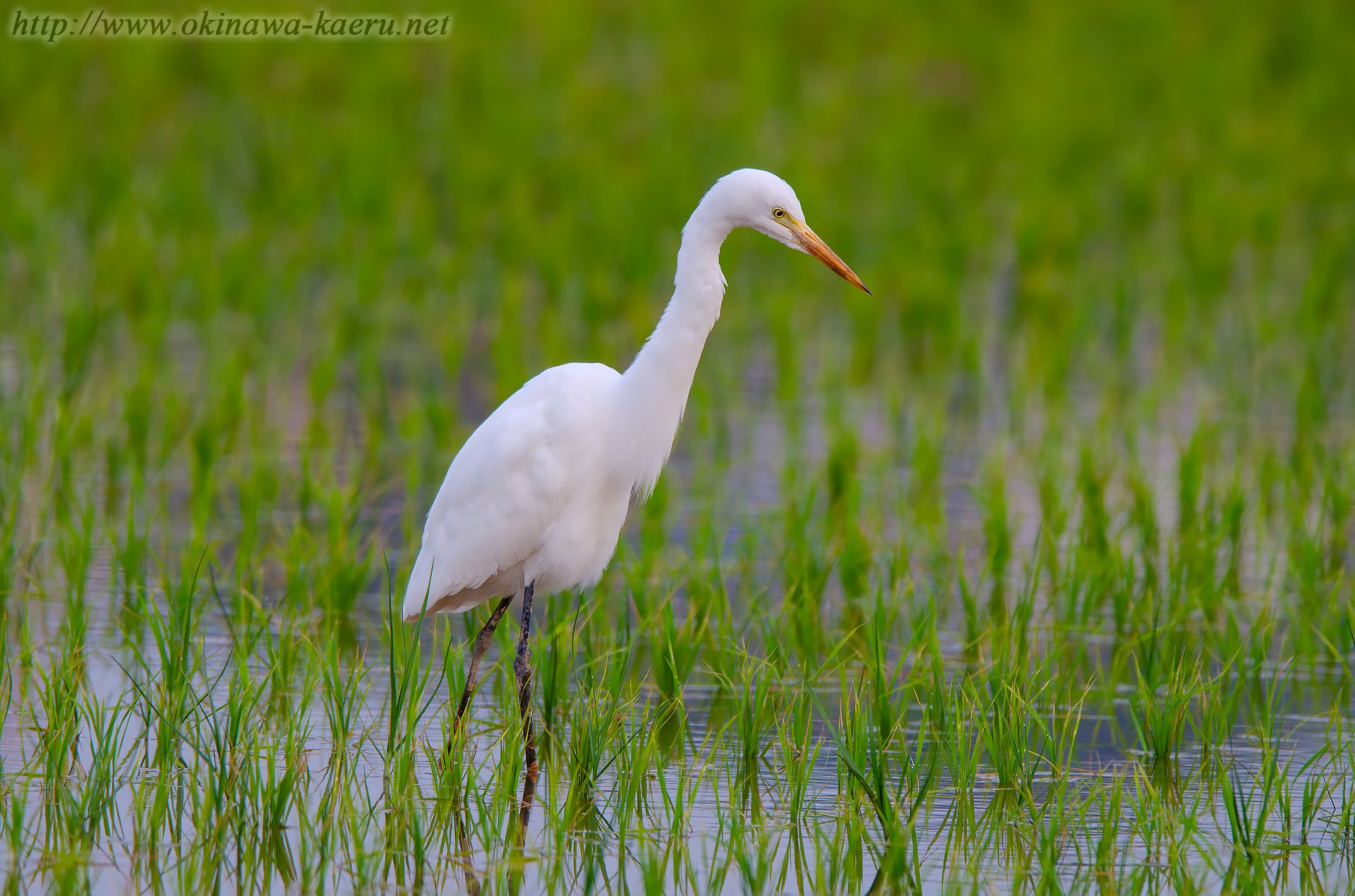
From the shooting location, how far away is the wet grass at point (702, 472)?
12.2 ft

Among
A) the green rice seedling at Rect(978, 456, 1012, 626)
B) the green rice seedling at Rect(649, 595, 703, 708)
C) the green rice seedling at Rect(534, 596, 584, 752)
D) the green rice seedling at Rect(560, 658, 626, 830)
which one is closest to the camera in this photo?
the green rice seedling at Rect(560, 658, 626, 830)

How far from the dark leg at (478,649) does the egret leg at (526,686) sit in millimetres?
105

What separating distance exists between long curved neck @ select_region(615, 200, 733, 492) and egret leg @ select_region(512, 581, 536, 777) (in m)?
0.42

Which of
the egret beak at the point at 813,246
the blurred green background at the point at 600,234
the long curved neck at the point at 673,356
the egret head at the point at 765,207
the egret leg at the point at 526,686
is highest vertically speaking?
the blurred green background at the point at 600,234

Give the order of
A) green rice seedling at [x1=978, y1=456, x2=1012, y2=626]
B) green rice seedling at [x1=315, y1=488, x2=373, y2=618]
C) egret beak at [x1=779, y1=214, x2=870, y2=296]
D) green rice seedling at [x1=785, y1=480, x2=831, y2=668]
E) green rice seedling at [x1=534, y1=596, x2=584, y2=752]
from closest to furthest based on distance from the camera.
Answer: egret beak at [x1=779, y1=214, x2=870, y2=296] → green rice seedling at [x1=534, y1=596, x2=584, y2=752] → green rice seedling at [x1=785, y1=480, x2=831, y2=668] → green rice seedling at [x1=315, y1=488, x2=373, y2=618] → green rice seedling at [x1=978, y1=456, x2=1012, y2=626]

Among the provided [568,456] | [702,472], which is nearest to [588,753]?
[568,456]

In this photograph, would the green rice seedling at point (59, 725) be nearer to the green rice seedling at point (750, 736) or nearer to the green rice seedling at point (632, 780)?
the green rice seedling at point (632, 780)

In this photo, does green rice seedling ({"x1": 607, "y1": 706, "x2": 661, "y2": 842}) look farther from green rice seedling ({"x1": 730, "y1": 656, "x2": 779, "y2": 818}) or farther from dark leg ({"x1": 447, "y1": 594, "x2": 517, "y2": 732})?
dark leg ({"x1": 447, "y1": 594, "x2": 517, "y2": 732})

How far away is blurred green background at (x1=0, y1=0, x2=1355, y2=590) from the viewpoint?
6945 mm

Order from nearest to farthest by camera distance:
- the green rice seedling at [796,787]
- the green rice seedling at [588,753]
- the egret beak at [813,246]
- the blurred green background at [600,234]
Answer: the green rice seedling at [796,787]
the green rice seedling at [588,753]
the egret beak at [813,246]
the blurred green background at [600,234]

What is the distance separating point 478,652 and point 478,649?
0.07 feet

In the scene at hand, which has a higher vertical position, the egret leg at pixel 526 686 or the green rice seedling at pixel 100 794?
the egret leg at pixel 526 686

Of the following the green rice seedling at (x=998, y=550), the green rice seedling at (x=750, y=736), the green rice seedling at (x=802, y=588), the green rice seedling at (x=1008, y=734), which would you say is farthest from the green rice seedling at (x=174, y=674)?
the green rice seedling at (x=998, y=550)

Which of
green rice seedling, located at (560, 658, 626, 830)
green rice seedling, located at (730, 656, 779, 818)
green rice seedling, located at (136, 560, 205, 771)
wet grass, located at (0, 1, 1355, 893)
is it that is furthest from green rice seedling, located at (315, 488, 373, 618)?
green rice seedling, located at (730, 656, 779, 818)
